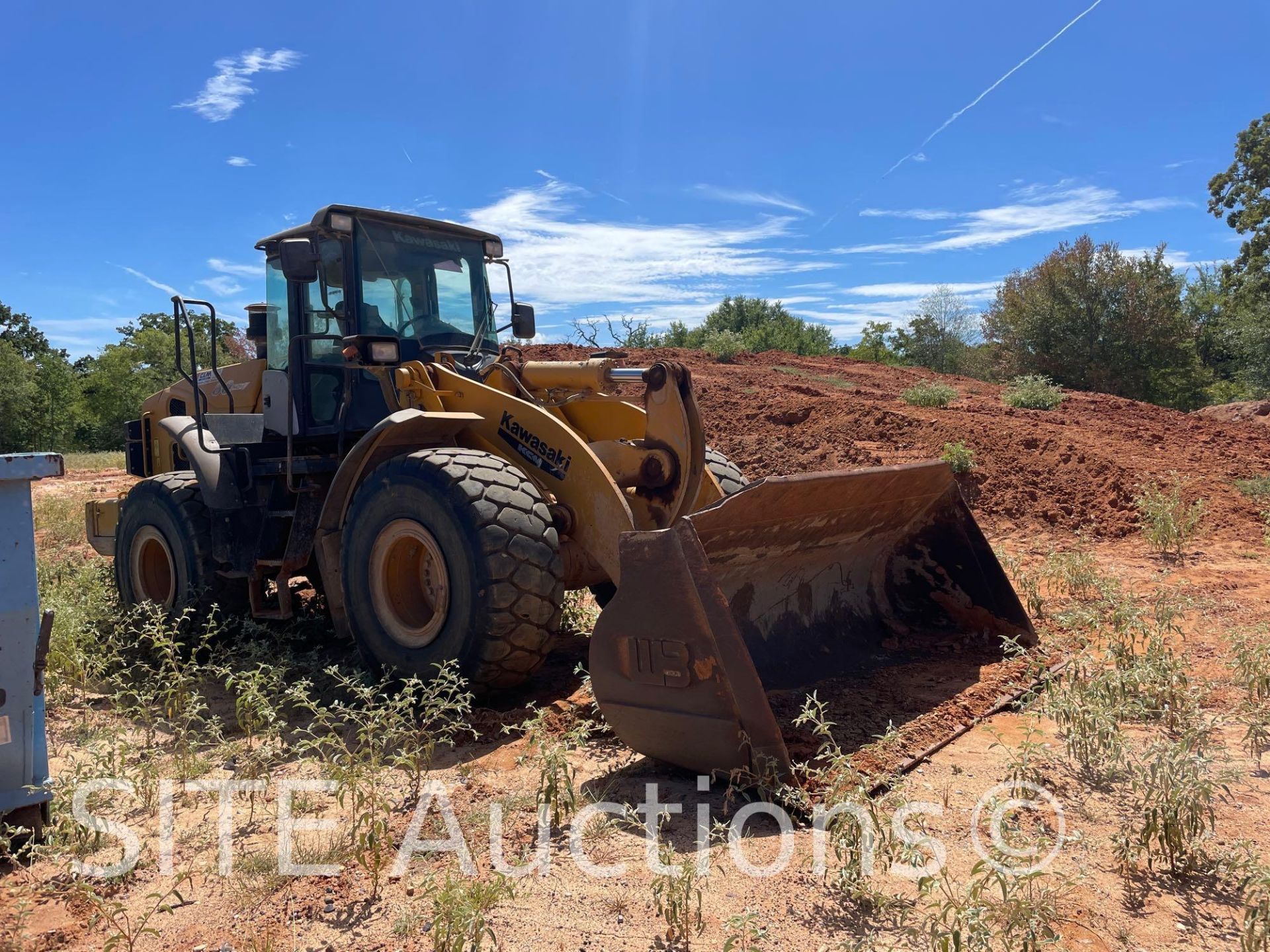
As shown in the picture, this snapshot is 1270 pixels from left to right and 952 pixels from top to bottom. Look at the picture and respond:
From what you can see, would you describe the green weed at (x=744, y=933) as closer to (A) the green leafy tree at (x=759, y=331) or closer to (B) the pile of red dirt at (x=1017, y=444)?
(B) the pile of red dirt at (x=1017, y=444)

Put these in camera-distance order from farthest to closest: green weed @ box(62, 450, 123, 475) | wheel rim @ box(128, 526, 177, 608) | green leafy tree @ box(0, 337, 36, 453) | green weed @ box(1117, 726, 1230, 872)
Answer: green leafy tree @ box(0, 337, 36, 453) < green weed @ box(62, 450, 123, 475) < wheel rim @ box(128, 526, 177, 608) < green weed @ box(1117, 726, 1230, 872)

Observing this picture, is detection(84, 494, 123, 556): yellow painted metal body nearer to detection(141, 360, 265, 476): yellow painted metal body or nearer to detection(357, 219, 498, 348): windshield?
detection(141, 360, 265, 476): yellow painted metal body

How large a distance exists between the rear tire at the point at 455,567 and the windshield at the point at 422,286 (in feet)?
4.23

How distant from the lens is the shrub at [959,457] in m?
11.2

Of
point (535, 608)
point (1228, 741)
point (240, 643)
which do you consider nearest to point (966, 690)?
point (1228, 741)

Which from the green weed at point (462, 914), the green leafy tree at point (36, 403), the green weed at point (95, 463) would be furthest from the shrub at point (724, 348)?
the green leafy tree at point (36, 403)

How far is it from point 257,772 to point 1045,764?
3.39 m

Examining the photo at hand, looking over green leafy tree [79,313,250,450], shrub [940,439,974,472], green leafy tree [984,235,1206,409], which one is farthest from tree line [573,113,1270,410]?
green leafy tree [79,313,250,450]

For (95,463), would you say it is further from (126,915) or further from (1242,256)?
(1242,256)

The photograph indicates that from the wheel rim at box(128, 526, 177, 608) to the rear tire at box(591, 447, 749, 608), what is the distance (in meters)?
3.17

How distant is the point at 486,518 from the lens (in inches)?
179

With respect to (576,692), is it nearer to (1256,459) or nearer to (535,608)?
(535,608)

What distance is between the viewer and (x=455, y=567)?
4.65 metres
